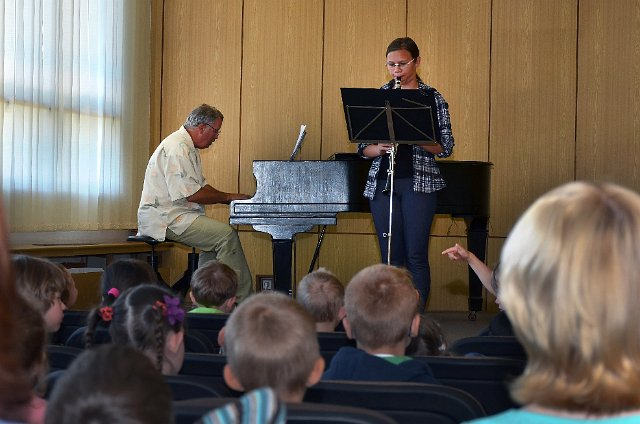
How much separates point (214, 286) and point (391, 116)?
5.12 feet

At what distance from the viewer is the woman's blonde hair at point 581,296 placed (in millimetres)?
983

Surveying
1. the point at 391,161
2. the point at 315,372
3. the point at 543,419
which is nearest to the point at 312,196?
the point at 391,161

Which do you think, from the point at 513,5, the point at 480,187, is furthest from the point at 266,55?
the point at 480,187

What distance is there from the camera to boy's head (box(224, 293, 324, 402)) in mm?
1635

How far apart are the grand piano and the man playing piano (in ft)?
0.66

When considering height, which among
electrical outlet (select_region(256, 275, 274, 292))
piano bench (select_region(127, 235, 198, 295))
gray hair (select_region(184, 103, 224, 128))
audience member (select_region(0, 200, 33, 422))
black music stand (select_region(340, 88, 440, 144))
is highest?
gray hair (select_region(184, 103, 224, 128))

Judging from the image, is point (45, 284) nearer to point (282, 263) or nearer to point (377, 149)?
point (377, 149)

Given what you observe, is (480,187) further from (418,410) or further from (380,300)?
(418,410)

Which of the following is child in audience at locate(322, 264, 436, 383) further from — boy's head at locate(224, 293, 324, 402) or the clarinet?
the clarinet

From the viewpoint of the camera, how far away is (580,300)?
981 millimetres

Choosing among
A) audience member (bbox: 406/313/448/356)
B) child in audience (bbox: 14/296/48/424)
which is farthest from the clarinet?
child in audience (bbox: 14/296/48/424)

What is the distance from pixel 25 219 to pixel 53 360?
4.42 meters

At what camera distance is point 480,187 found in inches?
241

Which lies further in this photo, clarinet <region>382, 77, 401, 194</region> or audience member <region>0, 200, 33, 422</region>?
clarinet <region>382, 77, 401, 194</region>
